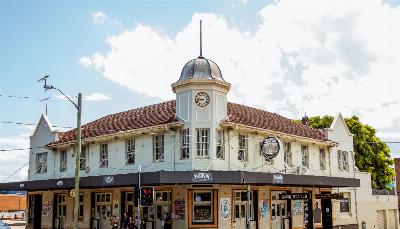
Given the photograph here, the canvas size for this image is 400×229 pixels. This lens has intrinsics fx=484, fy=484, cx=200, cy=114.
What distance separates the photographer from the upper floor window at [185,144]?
25844mm

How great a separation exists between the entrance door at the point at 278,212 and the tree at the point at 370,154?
2376cm

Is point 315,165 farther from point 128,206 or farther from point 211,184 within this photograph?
point 128,206

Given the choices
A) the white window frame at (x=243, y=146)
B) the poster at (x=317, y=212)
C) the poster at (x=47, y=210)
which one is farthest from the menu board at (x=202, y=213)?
the poster at (x=47, y=210)

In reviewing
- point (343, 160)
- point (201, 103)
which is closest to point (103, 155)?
point (201, 103)

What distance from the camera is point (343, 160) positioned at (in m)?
36.8

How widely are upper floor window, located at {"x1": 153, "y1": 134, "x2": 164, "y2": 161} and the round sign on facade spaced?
18.7ft

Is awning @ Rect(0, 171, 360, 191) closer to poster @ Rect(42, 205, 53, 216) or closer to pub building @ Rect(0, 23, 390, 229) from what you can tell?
pub building @ Rect(0, 23, 390, 229)

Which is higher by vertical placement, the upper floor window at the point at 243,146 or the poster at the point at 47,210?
the upper floor window at the point at 243,146

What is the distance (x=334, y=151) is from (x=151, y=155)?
15.1 meters

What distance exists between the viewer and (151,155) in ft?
90.4

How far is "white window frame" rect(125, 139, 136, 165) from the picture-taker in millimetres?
28922

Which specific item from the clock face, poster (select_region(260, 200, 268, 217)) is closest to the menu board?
poster (select_region(260, 200, 268, 217))

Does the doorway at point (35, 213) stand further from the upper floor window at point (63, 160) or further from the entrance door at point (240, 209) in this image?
the entrance door at point (240, 209)

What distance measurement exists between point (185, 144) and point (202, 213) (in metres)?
3.74
